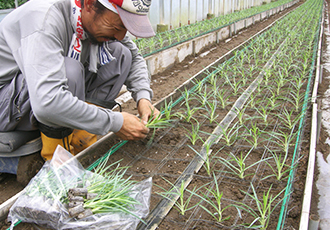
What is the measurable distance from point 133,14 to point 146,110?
699 millimetres

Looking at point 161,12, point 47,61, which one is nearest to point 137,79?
point 47,61

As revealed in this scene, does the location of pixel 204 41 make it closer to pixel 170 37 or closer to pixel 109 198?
pixel 170 37

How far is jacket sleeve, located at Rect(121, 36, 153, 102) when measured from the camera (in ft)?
7.04

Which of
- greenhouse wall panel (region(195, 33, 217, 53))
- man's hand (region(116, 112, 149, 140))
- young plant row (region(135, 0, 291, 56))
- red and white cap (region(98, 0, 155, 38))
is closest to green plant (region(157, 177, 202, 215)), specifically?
man's hand (region(116, 112, 149, 140))

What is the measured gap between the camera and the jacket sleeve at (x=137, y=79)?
7.04ft

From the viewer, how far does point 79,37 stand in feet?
5.53

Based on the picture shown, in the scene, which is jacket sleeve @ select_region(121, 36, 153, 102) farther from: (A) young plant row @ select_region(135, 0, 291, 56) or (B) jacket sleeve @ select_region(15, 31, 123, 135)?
(A) young plant row @ select_region(135, 0, 291, 56)

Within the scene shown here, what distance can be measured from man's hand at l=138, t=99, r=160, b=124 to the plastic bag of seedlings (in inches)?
25.5

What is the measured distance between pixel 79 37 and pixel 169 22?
616 centimetres

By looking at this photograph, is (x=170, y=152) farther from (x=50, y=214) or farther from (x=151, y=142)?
(x=50, y=214)

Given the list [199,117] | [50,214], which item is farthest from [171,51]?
[50,214]

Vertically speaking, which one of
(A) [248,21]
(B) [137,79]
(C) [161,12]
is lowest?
(B) [137,79]

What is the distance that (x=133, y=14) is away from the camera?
154 cm

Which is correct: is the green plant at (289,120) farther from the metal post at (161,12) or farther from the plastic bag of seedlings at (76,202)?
the metal post at (161,12)
